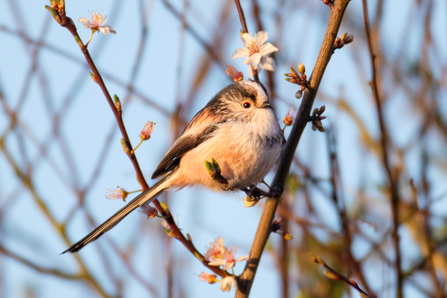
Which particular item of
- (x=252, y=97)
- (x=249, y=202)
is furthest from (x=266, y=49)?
(x=249, y=202)

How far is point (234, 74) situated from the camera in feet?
8.53

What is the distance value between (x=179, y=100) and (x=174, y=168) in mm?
485

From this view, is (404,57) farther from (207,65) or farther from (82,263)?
(82,263)

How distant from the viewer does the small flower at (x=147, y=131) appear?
216cm

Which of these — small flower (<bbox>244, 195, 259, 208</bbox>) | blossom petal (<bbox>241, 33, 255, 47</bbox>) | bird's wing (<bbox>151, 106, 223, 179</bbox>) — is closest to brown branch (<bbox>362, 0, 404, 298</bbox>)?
blossom petal (<bbox>241, 33, 255, 47</bbox>)

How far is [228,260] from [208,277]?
0.43 feet

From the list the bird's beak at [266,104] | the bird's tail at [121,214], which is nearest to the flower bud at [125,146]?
the bird's tail at [121,214]

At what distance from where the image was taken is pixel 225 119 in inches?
114

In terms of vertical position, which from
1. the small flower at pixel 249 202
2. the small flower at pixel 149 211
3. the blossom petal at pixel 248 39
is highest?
the blossom petal at pixel 248 39

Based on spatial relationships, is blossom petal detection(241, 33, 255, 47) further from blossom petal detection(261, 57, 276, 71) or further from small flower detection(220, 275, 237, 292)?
small flower detection(220, 275, 237, 292)

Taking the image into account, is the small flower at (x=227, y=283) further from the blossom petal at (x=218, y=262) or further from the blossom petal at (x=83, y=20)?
the blossom petal at (x=83, y=20)

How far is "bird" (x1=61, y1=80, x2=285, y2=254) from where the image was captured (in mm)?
2592

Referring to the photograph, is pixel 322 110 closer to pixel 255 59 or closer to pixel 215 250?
pixel 255 59

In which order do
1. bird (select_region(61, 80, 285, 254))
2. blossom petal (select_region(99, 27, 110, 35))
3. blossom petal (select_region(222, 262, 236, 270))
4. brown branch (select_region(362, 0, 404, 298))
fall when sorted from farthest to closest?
bird (select_region(61, 80, 285, 254)), brown branch (select_region(362, 0, 404, 298)), blossom petal (select_region(99, 27, 110, 35)), blossom petal (select_region(222, 262, 236, 270))
